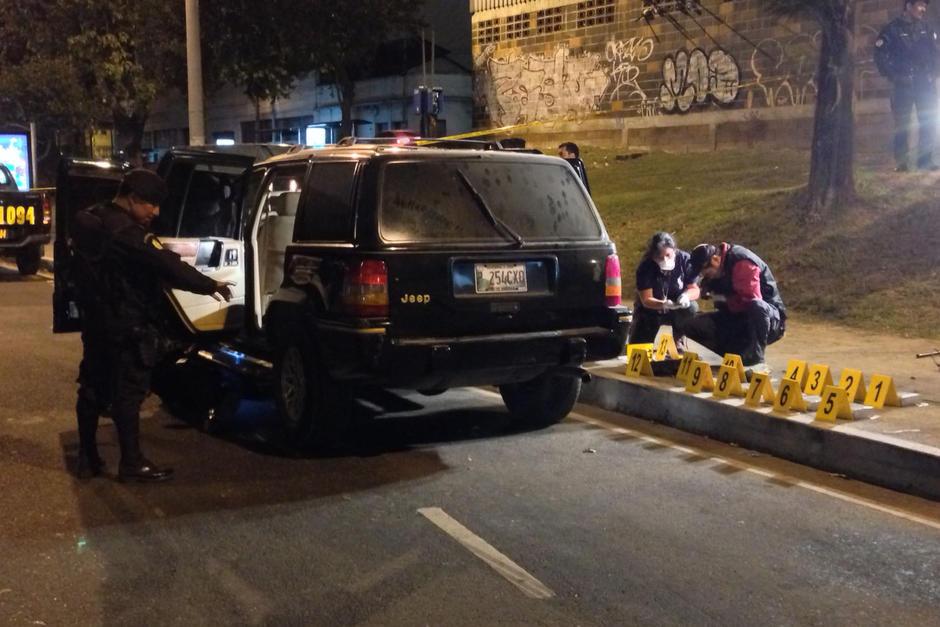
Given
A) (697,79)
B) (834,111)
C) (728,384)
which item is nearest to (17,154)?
(697,79)

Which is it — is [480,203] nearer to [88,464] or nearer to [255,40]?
[88,464]

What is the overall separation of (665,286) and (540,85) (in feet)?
54.4

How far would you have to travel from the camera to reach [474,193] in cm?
640

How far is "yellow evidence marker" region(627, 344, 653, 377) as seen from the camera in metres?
8.27

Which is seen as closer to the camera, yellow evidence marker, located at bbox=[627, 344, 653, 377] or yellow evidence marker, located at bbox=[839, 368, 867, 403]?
yellow evidence marker, located at bbox=[839, 368, 867, 403]

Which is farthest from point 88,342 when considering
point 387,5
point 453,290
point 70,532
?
point 387,5

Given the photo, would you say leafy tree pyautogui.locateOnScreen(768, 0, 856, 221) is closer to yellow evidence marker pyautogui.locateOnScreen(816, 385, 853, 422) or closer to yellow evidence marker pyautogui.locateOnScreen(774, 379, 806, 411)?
yellow evidence marker pyautogui.locateOnScreen(774, 379, 806, 411)

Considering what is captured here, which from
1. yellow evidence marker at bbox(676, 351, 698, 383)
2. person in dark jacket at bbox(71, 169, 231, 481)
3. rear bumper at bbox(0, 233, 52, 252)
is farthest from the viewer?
rear bumper at bbox(0, 233, 52, 252)

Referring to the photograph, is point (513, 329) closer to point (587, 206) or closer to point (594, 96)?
point (587, 206)

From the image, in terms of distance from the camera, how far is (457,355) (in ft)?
19.9

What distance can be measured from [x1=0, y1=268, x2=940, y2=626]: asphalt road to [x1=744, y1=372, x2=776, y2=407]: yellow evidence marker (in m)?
0.43

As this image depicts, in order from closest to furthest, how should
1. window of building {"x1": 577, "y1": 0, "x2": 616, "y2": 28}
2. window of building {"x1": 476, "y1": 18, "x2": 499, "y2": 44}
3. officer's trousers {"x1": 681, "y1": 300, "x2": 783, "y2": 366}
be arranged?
officer's trousers {"x1": 681, "y1": 300, "x2": 783, "y2": 366}
window of building {"x1": 577, "y1": 0, "x2": 616, "y2": 28}
window of building {"x1": 476, "y1": 18, "x2": 499, "y2": 44}

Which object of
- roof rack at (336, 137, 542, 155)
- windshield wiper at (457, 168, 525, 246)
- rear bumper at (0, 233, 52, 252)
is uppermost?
roof rack at (336, 137, 542, 155)

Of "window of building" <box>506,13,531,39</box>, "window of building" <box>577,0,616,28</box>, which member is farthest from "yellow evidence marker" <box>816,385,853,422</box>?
"window of building" <box>506,13,531,39</box>
